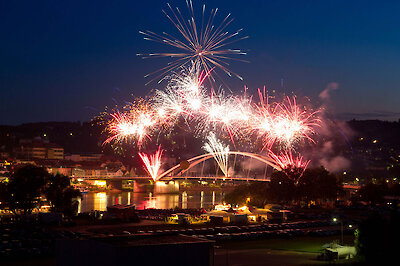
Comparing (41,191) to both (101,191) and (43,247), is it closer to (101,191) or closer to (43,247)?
(43,247)

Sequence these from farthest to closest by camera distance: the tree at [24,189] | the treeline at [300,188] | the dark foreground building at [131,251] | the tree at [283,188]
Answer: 1. the tree at [283,188]
2. the treeline at [300,188]
3. the tree at [24,189]
4. the dark foreground building at [131,251]

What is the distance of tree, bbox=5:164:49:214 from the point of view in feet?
121

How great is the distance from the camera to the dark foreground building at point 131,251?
16312 millimetres

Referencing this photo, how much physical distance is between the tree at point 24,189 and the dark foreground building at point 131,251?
66.3ft

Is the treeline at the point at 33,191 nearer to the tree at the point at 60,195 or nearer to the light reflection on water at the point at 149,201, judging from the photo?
the tree at the point at 60,195

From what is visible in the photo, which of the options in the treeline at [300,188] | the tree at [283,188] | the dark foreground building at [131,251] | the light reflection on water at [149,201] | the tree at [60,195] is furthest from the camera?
the light reflection on water at [149,201]

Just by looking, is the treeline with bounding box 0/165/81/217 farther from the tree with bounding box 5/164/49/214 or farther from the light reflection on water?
the light reflection on water

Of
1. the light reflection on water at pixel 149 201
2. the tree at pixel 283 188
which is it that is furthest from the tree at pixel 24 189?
the tree at pixel 283 188

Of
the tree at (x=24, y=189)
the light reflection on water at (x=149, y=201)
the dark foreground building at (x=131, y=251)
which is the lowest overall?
the dark foreground building at (x=131, y=251)

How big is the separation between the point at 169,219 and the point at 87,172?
103 metres

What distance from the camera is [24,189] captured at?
36844 mm

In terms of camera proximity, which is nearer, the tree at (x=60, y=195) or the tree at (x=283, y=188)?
the tree at (x=60, y=195)

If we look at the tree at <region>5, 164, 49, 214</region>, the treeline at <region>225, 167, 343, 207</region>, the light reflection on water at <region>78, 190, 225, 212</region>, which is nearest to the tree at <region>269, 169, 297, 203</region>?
the treeline at <region>225, 167, 343, 207</region>

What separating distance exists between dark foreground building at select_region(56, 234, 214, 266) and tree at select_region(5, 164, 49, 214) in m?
20.2
